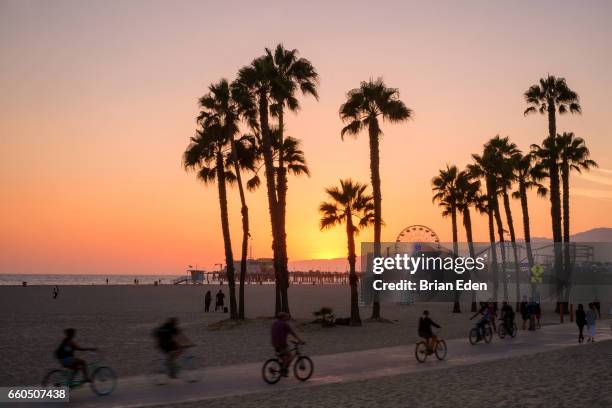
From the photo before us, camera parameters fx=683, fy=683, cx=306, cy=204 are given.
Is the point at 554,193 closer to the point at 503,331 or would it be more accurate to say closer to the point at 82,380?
the point at 503,331

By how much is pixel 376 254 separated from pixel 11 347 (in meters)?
23.0

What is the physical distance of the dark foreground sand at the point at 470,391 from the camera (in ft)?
47.6

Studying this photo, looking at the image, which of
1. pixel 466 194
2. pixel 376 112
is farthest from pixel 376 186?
pixel 466 194

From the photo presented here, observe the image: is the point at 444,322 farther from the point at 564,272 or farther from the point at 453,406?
the point at 453,406

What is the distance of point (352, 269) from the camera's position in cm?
4025

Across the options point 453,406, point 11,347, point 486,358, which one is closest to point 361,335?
point 486,358

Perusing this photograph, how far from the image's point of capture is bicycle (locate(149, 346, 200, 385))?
16.9 m

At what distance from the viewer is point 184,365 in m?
17.1

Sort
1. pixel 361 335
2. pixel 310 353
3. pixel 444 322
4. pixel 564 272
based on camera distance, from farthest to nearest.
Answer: pixel 564 272
pixel 444 322
pixel 361 335
pixel 310 353

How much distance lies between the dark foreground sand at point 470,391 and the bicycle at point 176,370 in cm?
251

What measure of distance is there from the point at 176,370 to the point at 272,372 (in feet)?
7.81

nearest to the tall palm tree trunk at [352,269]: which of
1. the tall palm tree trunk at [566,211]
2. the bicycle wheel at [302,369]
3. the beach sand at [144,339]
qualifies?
the beach sand at [144,339]

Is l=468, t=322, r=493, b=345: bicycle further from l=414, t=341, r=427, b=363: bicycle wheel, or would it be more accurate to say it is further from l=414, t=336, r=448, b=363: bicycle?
l=414, t=341, r=427, b=363: bicycle wheel

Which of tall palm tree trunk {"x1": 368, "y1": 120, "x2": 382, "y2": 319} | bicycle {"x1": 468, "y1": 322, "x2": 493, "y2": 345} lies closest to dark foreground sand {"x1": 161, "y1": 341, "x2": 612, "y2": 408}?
bicycle {"x1": 468, "y1": 322, "x2": 493, "y2": 345}
